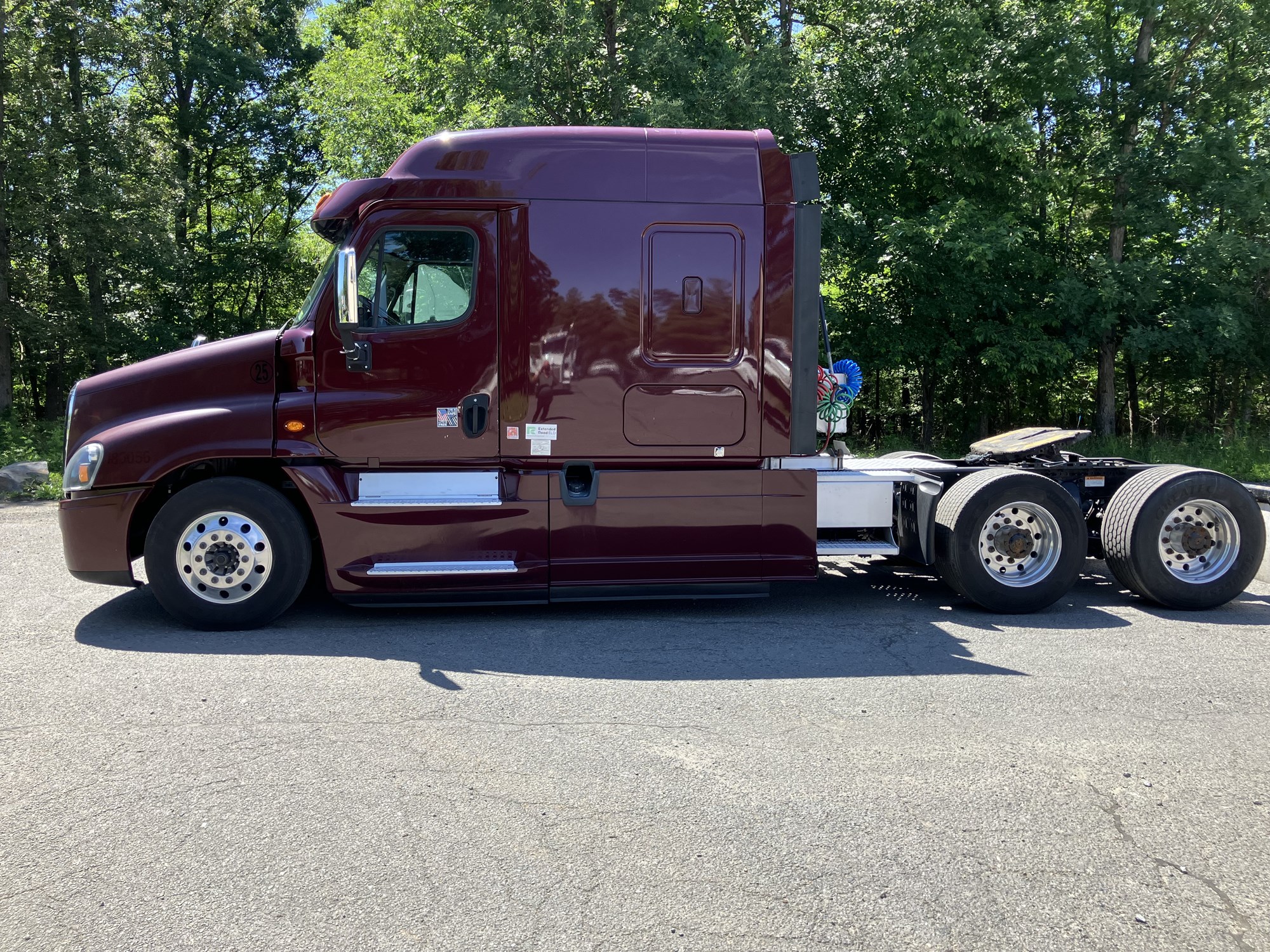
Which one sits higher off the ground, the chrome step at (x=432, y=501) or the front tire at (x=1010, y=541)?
the chrome step at (x=432, y=501)

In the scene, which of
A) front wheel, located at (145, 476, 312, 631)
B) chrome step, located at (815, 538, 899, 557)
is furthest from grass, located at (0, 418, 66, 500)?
chrome step, located at (815, 538, 899, 557)

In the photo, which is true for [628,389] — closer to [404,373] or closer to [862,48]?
[404,373]

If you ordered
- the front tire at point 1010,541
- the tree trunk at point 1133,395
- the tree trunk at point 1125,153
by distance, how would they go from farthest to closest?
the tree trunk at point 1133,395 < the tree trunk at point 1125,153 < the front tire at point 1010,541

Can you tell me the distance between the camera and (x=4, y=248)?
20.3m

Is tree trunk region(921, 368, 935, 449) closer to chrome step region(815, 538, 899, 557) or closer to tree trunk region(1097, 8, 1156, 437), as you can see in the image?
tree trunk region(1097, 8, 1156, 437)

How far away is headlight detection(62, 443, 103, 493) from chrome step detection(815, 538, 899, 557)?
4725 mm

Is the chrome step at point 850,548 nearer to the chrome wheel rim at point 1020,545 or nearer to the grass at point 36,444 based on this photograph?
the chrome wheel rim at point 1020,545

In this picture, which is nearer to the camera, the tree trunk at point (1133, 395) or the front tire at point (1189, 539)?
the front tire at point (1189, 539)

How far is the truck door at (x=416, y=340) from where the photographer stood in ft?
20.3

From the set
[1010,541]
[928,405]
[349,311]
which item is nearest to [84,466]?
[349,311]

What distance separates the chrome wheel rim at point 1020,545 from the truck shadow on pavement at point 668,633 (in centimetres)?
30

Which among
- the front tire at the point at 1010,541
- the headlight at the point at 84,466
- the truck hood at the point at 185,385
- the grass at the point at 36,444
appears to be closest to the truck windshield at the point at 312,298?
the truck hood at the point at 185,385

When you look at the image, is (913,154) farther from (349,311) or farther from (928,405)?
(349,311)

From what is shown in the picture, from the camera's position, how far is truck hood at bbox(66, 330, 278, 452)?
6.22m
